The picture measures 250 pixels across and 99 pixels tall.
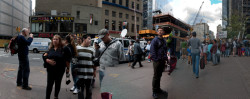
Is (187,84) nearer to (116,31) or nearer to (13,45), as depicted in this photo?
(13,45)

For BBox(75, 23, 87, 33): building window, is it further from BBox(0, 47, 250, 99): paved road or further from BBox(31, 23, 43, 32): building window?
BBox(0, 47, 250, 99): paved road

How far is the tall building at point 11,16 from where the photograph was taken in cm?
4891

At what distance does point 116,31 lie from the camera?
34.2 m

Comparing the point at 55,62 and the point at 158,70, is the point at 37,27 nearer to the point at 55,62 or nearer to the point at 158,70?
the point at 55,62

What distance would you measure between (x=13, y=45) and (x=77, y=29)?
91.0 feet

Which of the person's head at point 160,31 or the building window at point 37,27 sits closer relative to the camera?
the person's head at point 160,31

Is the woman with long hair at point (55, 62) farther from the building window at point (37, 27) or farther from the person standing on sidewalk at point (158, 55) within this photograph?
the building window at point (37, 27)

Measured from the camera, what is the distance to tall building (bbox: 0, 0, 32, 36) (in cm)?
4891

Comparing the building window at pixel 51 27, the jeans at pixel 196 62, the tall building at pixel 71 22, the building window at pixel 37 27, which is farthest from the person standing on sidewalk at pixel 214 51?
the building window at pixel 37 27

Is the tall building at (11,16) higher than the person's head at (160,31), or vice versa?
the tall building at (11,16)

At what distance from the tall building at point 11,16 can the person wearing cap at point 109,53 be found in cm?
5298

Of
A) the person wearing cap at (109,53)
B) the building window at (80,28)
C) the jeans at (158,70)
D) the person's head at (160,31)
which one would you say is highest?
the building window at (80,28)

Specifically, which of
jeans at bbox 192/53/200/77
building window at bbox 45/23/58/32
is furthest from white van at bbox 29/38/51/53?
jeans at bbox 192/53/200/77

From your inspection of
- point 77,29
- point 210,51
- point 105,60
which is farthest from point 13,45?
point 77,29
